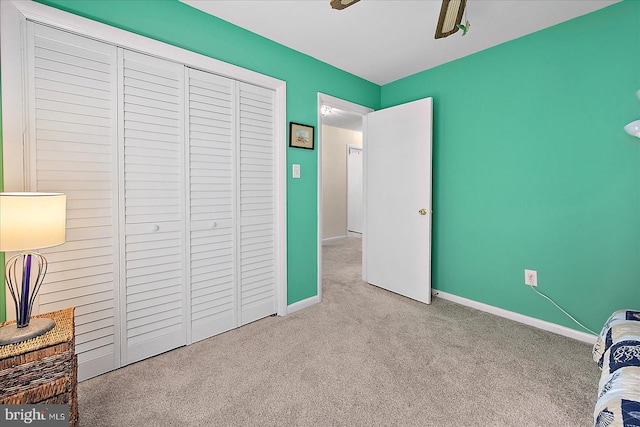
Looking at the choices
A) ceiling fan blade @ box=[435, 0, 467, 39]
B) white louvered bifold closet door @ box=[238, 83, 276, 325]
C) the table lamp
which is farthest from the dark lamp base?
ceiling fan blade @ box=[435, 0, 467, 39]

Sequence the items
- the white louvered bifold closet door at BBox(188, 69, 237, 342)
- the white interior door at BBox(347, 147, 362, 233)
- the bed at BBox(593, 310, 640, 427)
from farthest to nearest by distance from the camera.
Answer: the white interior door at BBox(347, 147, 362, 233)
the white louvered bifold closet door at BBox(188, 69, 237, 342)
the bed at BBox(593, 310, 640, 427)

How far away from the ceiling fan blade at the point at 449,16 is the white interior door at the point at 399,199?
3.61 ft

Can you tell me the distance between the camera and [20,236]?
114 cm

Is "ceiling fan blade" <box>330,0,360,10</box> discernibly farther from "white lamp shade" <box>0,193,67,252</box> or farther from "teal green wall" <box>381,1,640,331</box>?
"white lamp shade" <box>0,193,67,252</box>

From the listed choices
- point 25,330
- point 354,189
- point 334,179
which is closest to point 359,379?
point 25,330

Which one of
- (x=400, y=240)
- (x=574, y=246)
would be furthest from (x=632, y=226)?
(x=400, y=240)

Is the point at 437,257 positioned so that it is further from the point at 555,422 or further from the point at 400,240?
the point at 555,422

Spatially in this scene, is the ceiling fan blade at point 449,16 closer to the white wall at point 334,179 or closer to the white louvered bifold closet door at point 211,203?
the white louvered bifold closet door at point 211,203

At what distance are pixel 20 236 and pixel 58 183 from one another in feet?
1.77

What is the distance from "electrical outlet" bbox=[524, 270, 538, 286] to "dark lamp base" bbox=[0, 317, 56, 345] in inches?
125

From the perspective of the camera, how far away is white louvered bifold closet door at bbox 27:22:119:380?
4.94 ft

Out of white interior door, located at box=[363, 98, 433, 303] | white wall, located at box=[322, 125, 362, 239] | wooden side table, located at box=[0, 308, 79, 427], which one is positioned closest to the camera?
wooden side table, located at box=[0, 308, 79, 427]

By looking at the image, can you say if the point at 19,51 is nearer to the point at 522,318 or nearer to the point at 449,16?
the point at 449,16

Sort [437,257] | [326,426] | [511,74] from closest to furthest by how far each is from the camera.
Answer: [326,426], [511,74], [437,257]
